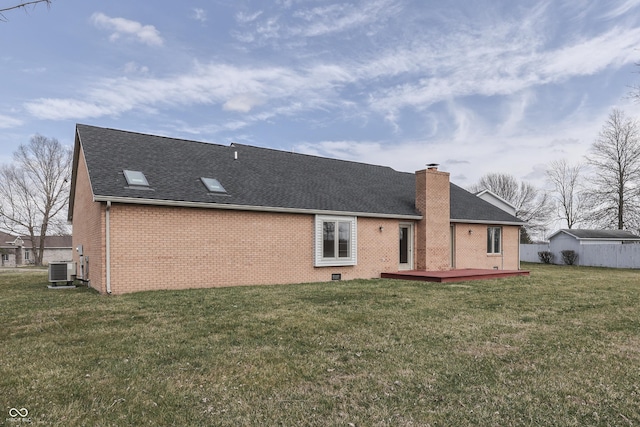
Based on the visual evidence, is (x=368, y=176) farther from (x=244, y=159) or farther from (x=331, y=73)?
(x=244, y=159)

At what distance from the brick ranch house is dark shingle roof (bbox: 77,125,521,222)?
5 centimetres

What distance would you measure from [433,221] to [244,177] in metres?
7.75

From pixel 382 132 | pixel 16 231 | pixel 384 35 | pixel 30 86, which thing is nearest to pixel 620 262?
pixel 382 132

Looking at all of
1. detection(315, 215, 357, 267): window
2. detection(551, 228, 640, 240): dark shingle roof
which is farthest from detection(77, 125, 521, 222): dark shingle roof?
detection(551, 228, 640, 240): dark shingle roof

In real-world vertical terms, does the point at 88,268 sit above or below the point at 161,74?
below

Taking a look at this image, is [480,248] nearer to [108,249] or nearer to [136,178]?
[136,178]

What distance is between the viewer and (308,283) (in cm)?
1334

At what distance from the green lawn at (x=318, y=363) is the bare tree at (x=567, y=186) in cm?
3987

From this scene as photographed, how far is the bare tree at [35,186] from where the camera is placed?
35.6 metres

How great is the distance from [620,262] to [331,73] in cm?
2219

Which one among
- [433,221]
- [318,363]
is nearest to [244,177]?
[433,221]

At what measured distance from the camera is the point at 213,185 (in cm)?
1270

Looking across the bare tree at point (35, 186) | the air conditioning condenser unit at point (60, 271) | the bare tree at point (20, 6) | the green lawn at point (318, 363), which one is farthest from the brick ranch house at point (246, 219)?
the bare tree at point (35, 186)

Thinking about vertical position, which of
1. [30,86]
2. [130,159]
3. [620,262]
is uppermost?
[30,86]
